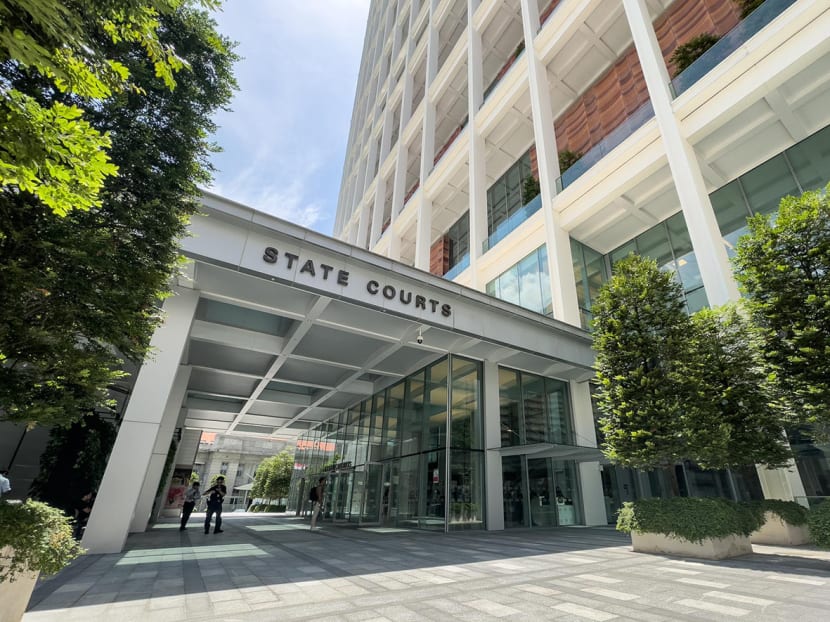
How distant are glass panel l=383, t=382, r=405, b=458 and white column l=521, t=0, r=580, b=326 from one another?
738cm

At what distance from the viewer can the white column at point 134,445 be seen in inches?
289

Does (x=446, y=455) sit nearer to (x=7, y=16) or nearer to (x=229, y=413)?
(x=7, y=16)

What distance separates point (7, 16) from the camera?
2.53 m

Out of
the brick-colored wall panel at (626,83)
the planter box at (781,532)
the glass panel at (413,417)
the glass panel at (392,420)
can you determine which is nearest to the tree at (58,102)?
the planter box at (781,532)

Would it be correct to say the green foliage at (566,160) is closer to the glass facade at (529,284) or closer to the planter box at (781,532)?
the glass facade at (529,284)

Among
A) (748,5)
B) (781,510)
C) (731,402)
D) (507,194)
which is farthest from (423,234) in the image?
(781,510)

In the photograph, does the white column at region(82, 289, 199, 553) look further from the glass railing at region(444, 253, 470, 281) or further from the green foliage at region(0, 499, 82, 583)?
the glass railing at region(444, 253, 470, 281)

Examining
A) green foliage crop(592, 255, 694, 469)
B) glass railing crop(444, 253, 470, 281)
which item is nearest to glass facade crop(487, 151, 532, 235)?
glass railing crop(444, 253, 470, 281)

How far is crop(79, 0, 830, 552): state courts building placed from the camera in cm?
966

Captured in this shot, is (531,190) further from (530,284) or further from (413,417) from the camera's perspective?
(413,417)

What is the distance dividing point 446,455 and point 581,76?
2019 centimetres

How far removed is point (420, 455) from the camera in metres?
13.9

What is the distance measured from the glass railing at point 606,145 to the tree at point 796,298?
7.98 meters

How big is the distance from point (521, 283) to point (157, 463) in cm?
1586
